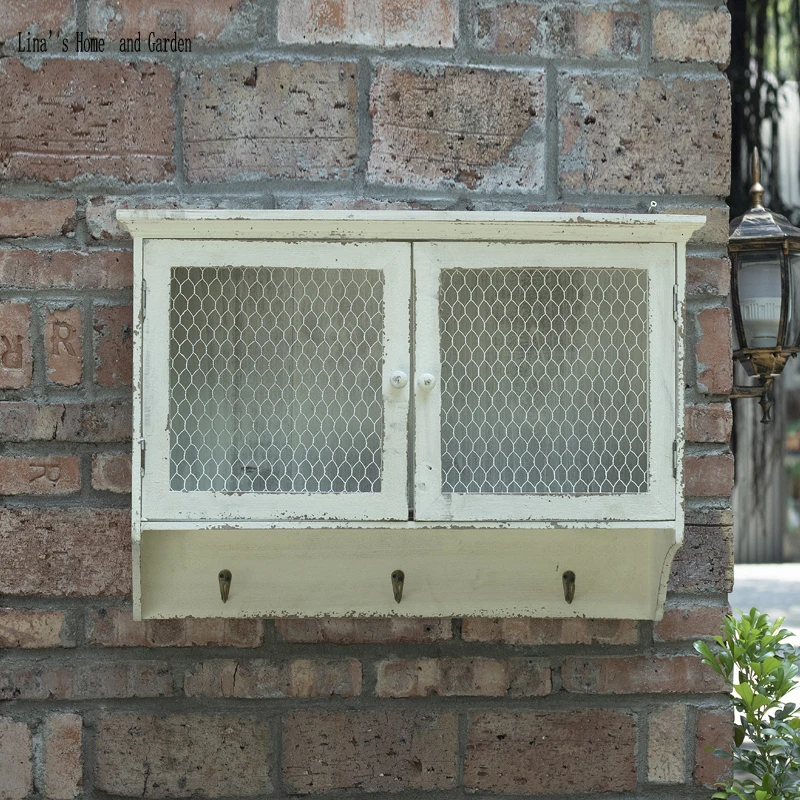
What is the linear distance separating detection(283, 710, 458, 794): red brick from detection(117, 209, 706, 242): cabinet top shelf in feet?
2.69

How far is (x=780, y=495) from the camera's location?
13.4ft

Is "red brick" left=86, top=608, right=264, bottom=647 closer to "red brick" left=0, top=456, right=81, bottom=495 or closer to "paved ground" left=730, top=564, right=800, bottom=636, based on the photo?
"red brick" left=0, top=456, right=81, bottom=495

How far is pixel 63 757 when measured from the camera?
1628 millimetres

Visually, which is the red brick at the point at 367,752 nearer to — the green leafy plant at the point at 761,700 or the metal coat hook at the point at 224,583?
the metal coat hook at the point at 224,583

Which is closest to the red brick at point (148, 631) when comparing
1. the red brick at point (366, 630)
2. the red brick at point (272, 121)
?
the red brick at point (366, 630)

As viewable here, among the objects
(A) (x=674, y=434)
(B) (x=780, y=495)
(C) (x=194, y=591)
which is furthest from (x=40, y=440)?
(B) (x=780, y=495)

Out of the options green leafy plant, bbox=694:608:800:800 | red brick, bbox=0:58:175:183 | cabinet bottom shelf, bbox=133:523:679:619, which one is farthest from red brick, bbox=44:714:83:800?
green leafy plant, bbox=694:608:800:800

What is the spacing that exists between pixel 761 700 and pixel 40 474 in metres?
1.24

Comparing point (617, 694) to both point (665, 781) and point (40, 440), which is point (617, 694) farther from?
point (40, 440)

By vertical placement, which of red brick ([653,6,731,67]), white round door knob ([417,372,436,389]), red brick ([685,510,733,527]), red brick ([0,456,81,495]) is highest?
red brick ([653,6,731,67])

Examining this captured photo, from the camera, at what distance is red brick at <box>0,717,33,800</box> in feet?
5.33

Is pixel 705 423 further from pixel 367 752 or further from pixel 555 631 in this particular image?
pixel 367 752

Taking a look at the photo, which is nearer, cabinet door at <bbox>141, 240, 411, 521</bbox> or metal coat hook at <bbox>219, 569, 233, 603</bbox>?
cabinet door at <bbox>141, 240, 411, 521</bbox>

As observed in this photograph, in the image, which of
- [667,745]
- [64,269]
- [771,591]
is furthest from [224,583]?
[771,591]
